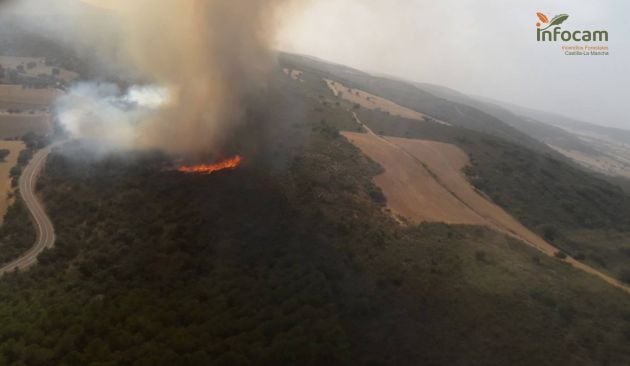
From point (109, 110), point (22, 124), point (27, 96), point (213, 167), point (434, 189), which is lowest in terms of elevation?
point (434, 189)

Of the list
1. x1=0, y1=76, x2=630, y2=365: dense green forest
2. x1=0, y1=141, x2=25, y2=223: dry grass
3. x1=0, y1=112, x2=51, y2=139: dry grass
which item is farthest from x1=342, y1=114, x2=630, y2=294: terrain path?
x1=0, y1=112, x2=51, y2=139: dry grass

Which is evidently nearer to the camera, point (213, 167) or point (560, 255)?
point (560, 255)

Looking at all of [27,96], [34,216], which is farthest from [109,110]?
[34,216]

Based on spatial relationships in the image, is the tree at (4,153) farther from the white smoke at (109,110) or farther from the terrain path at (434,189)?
the terrain path at (434,189)

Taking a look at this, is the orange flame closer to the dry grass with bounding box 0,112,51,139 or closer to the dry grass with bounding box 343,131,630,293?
the dry grass with bounding box 343,131,630,293

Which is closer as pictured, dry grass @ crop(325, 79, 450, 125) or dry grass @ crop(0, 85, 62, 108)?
dry grass @ crop(0, 85, 62, 108)

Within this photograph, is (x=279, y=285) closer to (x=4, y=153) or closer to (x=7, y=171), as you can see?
(x=7, y=171)

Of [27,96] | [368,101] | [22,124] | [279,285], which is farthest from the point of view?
[368,101]
